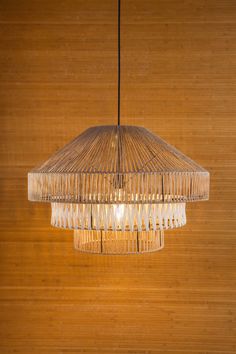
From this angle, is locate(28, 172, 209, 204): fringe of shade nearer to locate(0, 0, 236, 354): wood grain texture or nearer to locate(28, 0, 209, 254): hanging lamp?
locate(28, 0, 209, 254): hanging lamp

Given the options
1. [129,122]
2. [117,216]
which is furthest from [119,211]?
[129,122]

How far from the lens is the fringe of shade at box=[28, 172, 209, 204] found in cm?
139

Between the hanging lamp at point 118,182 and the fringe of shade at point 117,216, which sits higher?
the hanging lamp at point 118,182

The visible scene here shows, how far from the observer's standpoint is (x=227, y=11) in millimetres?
2723

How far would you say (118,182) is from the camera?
1.42m

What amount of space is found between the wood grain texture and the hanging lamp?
119 centimetres

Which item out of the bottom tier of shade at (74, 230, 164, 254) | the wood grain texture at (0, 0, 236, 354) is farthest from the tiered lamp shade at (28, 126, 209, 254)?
the wood grain texture at (0, 0, 236, 354)

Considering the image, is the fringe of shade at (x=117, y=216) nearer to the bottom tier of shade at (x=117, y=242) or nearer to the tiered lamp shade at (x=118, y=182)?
the tiered lamp shade at (x=118, y=182)

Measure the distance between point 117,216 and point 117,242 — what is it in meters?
0.30

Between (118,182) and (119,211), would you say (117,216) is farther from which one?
(118,182)

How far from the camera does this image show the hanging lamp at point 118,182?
140 cm

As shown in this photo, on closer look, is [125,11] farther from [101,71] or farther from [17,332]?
[17,332]

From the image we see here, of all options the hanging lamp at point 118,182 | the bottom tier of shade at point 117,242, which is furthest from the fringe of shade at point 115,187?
the bottom tier of shade at point 117,242

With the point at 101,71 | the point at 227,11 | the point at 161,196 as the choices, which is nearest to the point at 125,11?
the point at 101,71
